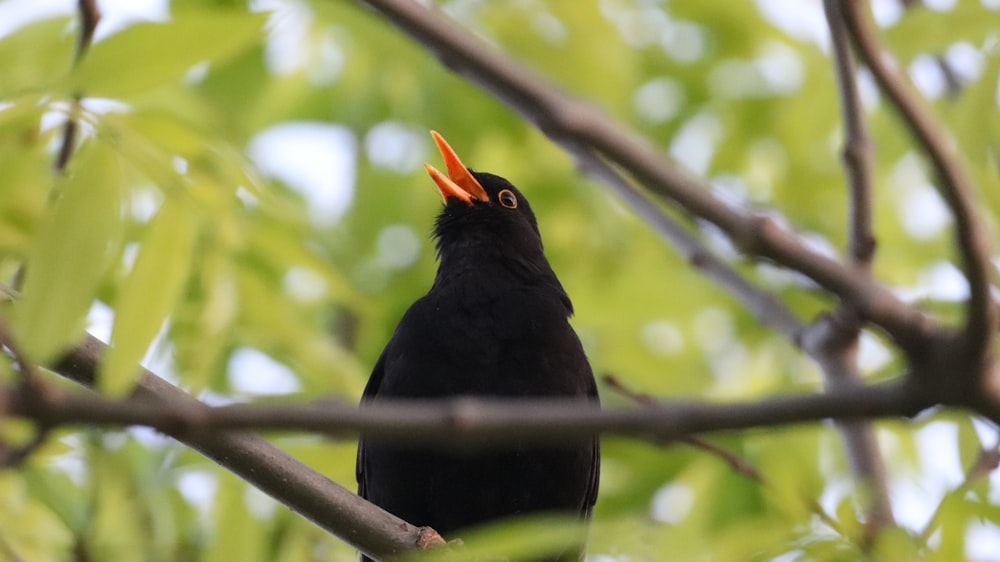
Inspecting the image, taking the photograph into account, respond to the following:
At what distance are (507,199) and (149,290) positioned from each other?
3086 mm

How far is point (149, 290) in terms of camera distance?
226 cm

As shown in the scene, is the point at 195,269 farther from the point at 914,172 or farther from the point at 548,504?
the point at 914,172

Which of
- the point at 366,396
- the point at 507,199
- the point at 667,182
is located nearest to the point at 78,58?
the point at 667,182

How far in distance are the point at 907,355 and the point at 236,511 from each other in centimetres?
293

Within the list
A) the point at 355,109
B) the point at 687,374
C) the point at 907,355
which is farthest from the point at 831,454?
the point at 907,355

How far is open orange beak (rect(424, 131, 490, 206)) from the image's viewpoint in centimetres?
486

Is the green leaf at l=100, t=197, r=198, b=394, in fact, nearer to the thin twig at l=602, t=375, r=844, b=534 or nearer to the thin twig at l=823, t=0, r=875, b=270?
the thin twig at l=602, t=375, r=844, b=534

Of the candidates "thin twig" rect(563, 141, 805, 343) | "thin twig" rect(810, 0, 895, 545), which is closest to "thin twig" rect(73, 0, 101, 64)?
"thin twig" rect(563, 141, 805, 343)

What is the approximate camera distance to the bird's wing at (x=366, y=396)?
447 cm

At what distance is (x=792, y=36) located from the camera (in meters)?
5.58

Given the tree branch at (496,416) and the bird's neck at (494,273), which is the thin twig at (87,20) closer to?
the tree branch at (496,416)

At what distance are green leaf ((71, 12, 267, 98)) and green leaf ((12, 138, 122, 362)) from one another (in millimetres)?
129

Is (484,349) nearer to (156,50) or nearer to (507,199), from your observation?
(507,199)

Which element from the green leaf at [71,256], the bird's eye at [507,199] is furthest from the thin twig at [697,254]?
the bird's eye at [507,199]
